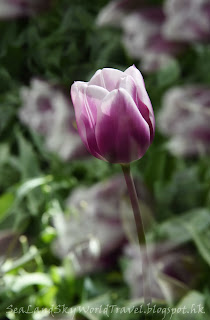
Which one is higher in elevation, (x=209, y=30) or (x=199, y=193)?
(x=209, y=30)

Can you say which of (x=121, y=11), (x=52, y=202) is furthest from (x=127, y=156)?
(x=121, y=11)

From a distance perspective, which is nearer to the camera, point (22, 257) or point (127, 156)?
point (127, 156)

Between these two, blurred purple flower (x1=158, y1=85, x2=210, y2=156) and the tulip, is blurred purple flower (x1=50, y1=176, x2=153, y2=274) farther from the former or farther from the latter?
the tulip

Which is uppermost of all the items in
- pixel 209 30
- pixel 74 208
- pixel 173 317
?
pixel 209 30

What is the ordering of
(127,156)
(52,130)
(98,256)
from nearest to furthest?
(127,156), (98,256), (52,130)

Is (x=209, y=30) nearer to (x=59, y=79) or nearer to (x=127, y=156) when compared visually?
(x=59, y=79)

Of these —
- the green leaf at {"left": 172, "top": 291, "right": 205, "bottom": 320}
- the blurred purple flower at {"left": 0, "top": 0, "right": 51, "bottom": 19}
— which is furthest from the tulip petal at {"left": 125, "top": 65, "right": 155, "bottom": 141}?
the blurred purple flower at {"left": 0, "top": 0, "right": 51, "bottom": 19}

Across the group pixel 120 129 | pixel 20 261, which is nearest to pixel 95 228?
pixel 20 261

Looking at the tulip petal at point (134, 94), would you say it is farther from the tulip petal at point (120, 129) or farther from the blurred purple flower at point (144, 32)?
the blurred purple flower at point (144, 32)

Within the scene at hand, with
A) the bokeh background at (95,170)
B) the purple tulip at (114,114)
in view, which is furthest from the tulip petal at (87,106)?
the bokeh background at (95,170)
